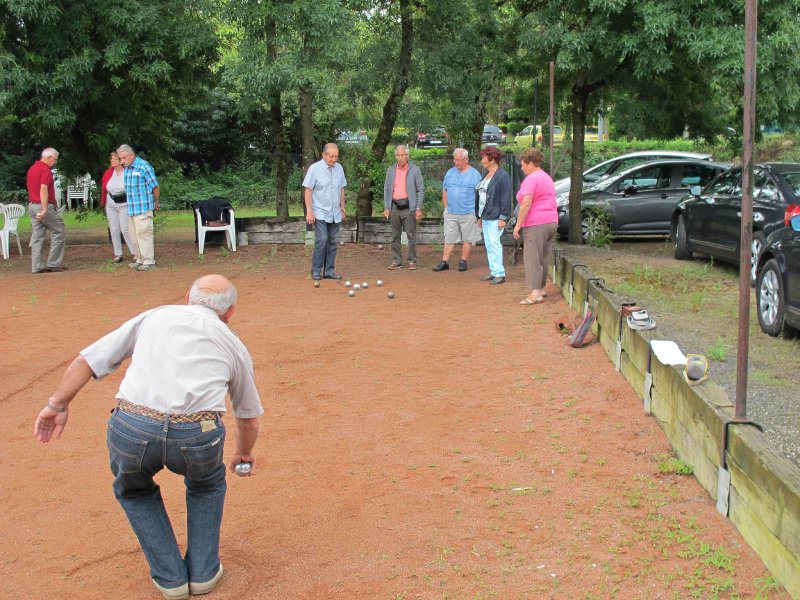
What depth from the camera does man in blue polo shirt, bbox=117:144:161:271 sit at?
588 inches

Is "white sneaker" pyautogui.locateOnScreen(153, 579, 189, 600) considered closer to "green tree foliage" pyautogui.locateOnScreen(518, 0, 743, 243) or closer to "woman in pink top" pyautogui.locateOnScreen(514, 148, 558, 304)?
"woman in pink top" pyautogui.locateOnScreen(514, 148, 558, 304)

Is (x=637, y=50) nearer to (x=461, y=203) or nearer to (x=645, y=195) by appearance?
(x=461, y=203)

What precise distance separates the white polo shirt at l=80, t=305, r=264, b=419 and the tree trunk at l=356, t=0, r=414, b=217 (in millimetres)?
13202

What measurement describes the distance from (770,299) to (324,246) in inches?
271

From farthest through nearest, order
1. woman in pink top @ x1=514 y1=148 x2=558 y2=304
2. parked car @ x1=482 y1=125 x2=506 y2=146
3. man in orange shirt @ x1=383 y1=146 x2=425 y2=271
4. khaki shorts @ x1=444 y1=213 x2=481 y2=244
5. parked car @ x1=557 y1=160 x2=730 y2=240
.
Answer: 1. parked car @ x1=482 y1=125 x2=506 y2=146
2. parked car @ x1=557 y1=160 x2=730 y2=240
3. man in orange shirt @ x1=383 y1=146 x2=425 y2=271
4. khaki shorts @ x1=444 y1=213 x2=481 y2=244
5. woman in pink top @ x1=514 y1=148 x2=558 y2=304

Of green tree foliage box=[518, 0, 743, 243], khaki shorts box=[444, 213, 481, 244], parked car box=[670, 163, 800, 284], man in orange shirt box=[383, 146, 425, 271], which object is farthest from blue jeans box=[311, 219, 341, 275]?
parked car box=[670, 163, 800, 284]

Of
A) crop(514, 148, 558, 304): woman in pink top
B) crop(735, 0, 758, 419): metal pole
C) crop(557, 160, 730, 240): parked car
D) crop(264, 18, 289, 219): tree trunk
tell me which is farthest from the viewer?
crop(264, 18, 289, 219): tree trunk

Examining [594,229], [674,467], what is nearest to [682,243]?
[594,229]

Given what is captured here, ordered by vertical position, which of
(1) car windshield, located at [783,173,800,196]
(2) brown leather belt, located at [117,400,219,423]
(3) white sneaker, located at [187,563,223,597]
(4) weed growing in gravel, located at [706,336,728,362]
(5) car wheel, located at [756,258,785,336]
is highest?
(1) car windshield, located at [783,173,800,196]

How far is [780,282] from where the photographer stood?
351 inches

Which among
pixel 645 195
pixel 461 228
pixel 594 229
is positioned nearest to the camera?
pixel 461 228

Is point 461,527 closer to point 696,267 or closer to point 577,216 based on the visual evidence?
point 696,267

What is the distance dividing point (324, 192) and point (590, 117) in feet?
24.1

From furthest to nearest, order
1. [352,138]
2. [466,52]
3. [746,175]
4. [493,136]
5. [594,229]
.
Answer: [493,136], [352,138], [594,229], [466,52], [746,175]
